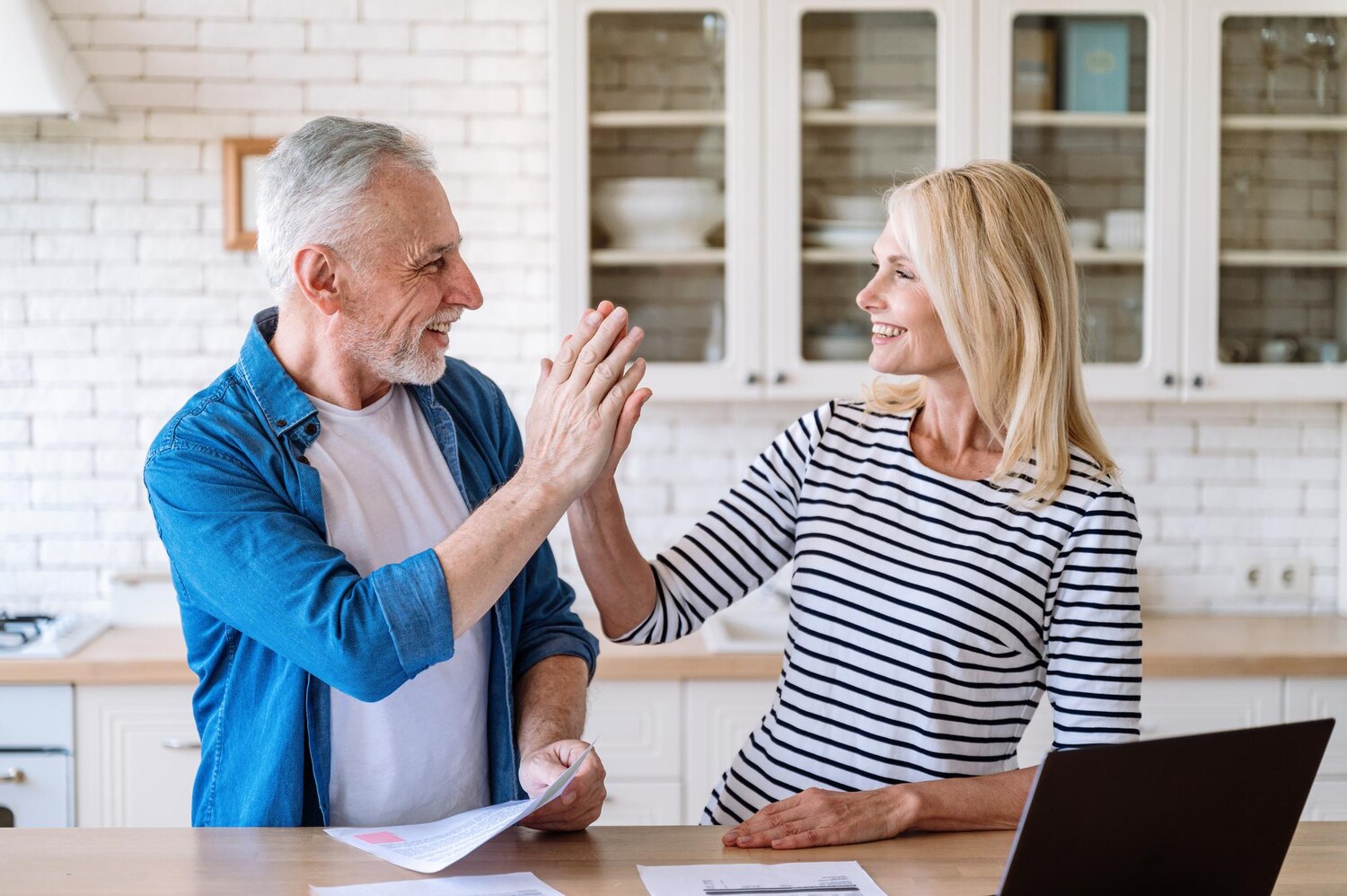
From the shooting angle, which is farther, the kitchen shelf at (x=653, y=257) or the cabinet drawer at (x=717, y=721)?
the kitchen shelf at (x=653, y=257)

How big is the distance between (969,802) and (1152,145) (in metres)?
2.07

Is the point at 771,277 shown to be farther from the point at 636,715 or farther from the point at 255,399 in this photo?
the point at 255,399

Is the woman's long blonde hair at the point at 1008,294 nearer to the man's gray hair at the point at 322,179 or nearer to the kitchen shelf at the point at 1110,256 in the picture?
the man's gray hair at the point at 322,179

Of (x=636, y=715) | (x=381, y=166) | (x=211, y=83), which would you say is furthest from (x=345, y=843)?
(x=211, y=83)

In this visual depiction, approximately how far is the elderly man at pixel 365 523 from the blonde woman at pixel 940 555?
0.15 meters

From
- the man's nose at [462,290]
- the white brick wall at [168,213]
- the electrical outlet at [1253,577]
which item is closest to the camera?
the man's nose at [462,290]

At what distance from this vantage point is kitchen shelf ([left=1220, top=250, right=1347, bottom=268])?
3.08 meters

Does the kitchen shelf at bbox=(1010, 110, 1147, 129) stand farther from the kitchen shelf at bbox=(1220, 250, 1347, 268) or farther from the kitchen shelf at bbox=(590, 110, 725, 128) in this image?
the kitchen shelf at bbox=(590, 110, 725, 128)

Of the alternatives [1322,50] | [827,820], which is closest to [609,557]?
[827,820]

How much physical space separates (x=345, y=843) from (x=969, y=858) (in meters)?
0.68

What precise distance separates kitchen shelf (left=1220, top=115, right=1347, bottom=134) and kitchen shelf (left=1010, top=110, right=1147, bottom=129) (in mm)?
208

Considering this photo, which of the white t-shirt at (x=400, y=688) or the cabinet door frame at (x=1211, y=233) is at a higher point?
the cabinet door frame at (x=1211, y=233)

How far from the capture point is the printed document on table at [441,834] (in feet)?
4.15

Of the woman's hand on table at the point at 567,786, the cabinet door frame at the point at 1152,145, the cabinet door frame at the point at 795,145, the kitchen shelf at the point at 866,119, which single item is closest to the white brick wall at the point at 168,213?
the cabinet door frame at the point at 795,145
